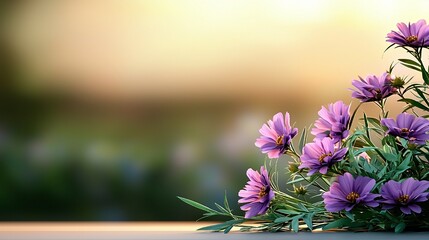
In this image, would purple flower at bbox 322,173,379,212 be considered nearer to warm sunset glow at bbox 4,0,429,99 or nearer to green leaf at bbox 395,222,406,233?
green leaf at bbox 395,222,406,233

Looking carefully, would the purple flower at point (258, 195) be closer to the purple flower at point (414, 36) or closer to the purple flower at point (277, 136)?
the purple flower at point (277, 136)

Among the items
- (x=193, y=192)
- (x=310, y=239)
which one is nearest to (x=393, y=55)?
(x=193, y=192)

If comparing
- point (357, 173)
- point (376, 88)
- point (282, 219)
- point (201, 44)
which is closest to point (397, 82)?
point (376, 88)

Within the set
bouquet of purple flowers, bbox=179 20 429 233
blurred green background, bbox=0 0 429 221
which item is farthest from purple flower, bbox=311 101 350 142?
blurred green background, bbox=0 0 429 221

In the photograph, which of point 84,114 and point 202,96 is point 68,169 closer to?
point 84,114

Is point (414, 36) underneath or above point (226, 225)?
above

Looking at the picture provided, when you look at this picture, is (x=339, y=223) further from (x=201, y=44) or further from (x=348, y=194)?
(x=201, y=44)
